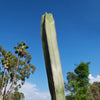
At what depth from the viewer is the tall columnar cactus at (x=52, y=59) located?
4.37 ft

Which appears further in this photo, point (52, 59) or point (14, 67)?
point (14, 67)

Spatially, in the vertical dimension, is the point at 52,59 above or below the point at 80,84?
below

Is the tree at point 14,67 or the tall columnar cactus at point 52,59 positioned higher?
the tree at point 14,67

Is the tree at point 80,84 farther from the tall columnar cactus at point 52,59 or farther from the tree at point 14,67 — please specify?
the tall columnar cactus at point 52,59

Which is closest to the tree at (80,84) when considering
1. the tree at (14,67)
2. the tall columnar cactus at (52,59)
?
the tree at (14,67)

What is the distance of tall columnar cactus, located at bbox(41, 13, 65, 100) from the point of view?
1.33m

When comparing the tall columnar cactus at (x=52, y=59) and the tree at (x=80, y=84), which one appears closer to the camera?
the tall columnar cactus at (x=52, y=59)

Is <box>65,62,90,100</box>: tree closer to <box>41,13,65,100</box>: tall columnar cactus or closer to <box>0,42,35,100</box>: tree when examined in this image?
<box>0,42,35,100</box>: tree

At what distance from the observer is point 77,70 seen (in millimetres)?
26719

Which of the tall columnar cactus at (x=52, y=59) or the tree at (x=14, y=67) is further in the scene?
the tree at (x=14, y=67)

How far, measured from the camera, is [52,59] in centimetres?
142

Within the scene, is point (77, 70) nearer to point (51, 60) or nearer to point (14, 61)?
A: point (14, 61)

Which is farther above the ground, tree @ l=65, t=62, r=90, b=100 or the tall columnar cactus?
tree @ l=65, t=62, r=90, b=100

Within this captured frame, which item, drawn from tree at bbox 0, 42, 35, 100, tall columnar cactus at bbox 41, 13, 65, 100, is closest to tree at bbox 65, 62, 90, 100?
tree at bbox 0, 42, 35, 100
